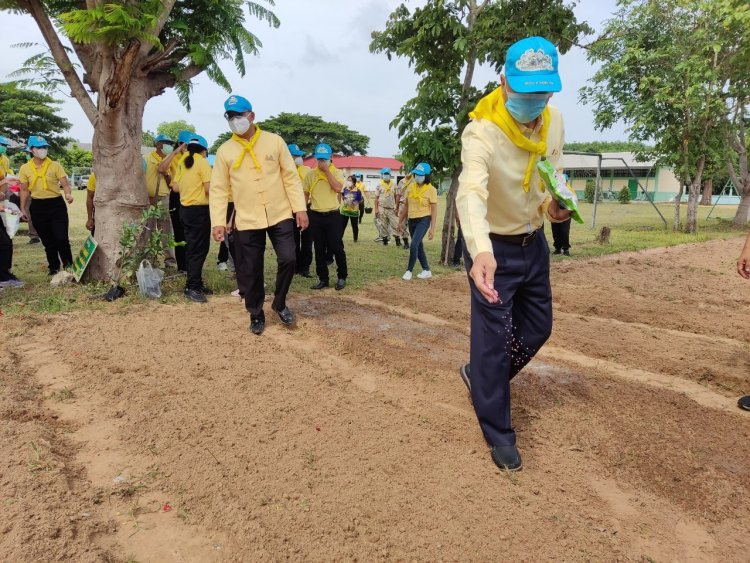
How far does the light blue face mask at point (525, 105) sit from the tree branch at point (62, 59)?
5400 mm

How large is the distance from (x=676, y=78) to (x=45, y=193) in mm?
16199

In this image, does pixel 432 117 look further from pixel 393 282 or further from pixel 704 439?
pixel 704 439

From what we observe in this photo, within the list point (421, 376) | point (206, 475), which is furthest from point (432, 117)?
point (206, 475)

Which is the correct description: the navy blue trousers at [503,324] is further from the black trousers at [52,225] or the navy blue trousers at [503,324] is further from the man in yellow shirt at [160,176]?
the black trousers at [52,225]

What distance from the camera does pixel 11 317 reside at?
5062mm

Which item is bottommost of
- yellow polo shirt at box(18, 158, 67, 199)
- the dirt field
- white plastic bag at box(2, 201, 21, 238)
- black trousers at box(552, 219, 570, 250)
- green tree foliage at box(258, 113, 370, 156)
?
the dirt field

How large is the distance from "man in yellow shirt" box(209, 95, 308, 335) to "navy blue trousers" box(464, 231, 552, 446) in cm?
251

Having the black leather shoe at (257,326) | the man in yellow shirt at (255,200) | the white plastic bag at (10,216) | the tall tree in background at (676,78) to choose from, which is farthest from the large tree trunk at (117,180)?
the tall tree in background at (676,78)

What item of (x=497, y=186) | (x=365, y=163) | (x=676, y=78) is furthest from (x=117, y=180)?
(x=365, y=163)

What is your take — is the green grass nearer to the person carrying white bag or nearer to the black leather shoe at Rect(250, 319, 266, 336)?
the person carrying white bag

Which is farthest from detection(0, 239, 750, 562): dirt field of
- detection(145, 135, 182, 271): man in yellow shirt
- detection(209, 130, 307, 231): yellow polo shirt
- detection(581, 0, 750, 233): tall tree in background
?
detection(581, 0, 750, 233): tall tree in background

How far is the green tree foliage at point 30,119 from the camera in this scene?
2562 centimetres

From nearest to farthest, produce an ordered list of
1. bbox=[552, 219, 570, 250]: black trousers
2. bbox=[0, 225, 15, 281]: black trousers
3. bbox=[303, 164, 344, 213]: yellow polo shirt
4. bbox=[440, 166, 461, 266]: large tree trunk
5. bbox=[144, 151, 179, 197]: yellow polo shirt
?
bbox=[0, 225, 15, 281]: black trousers → bbox=[303, 164, 344, 213]: yellow polo shirt → bbox=[144, 151, 179, 197]: yellow polo shirt → bbox=[440, 166, 461, 266]: large tree trunk → bbox=[552, 219, 570, 250]: black trousers

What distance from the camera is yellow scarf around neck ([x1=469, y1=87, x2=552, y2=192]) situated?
8.20ft
